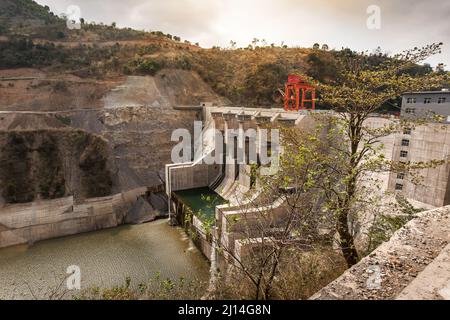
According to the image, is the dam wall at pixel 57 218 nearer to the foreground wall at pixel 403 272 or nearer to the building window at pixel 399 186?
the building window at pixel 399 186

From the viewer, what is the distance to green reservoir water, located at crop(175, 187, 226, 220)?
59.2 feet


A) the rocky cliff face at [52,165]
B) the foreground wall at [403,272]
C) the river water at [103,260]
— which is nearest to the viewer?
the foreground wall at [403,272]

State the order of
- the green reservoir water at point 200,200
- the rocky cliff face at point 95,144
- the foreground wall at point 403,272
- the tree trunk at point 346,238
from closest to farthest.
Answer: the foreground wall at point 403,272
the tree trunk at point 346,238
the green reservoir water at point 200,200
the rocky cliff face at point 95,144

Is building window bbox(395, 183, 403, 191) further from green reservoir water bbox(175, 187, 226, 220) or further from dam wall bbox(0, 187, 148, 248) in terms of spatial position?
dam wall bbox(0, 187, 148, 248)

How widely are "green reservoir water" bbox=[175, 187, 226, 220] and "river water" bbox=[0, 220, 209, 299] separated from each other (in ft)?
6.54

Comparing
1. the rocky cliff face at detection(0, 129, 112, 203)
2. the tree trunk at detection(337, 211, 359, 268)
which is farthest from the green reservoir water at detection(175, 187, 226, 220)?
the tree trunk at detection(337, 211, 359, 268)

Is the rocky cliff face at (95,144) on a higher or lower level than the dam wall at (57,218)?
higher

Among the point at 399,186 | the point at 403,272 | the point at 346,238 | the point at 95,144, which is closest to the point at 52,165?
the point at 95,144

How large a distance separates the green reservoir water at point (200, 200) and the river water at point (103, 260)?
199cm

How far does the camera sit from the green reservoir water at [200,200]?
18.0 m

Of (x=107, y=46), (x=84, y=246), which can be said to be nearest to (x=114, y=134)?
(x=84, y=246)

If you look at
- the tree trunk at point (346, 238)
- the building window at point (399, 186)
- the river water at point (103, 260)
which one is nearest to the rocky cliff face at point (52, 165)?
the river water at point (103, 260)

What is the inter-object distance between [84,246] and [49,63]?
23.6 meters

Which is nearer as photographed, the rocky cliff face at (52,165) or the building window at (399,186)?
the building window at (399,186)
